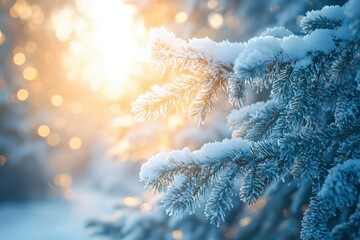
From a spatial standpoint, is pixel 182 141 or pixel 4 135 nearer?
pixel 182 141

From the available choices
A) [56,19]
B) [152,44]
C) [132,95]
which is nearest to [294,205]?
[152,44]

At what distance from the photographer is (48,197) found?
11570 mm

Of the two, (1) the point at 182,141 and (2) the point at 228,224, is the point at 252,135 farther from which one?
(1) the point at 182,141

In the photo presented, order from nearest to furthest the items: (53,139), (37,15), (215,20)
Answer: (215,20) → (37,15) → (53,139)

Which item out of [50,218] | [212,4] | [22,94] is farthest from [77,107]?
[212,4]

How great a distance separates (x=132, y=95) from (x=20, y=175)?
8336mm

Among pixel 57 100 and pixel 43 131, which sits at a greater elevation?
pixel 57 100

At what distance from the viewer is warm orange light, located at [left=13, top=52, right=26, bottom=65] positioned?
10.7m

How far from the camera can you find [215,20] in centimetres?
391

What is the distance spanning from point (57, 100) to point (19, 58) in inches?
83.4

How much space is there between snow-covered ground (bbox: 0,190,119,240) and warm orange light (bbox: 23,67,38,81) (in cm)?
441

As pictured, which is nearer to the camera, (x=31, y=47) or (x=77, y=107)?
(x=31, y=47)

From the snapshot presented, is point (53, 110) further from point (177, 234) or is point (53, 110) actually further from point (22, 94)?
point (177, 234)

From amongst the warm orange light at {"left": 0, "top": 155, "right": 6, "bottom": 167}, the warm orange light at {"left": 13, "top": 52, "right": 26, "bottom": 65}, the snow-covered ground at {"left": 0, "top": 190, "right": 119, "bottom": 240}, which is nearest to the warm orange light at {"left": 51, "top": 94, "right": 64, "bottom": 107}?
the warm orange light at {"left": 13, "top": 52, "right": 26, "bottom": 65}
